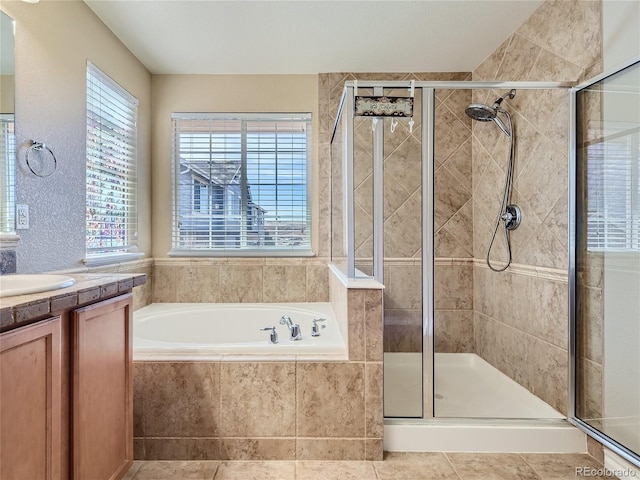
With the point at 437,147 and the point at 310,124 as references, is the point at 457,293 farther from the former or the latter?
the point at 310,124

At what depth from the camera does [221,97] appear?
9.71 ft

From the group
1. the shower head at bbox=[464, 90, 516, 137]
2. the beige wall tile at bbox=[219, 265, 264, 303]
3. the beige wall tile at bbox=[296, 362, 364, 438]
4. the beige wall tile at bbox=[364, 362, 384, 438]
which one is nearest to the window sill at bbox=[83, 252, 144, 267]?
the beige wall tile at bbox=[219, 265, 264, 303]

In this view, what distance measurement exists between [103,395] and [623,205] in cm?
228

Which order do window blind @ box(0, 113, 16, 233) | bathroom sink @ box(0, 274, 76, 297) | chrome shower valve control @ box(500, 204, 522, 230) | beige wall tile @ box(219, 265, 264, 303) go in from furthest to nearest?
beige wall tile @ box(219, 265, 264, 303) → chrome shower valve control @ box(500, 204, 522, 230) → window blind @ box(0, 113, 16, 233) → bathroom sink @ box(0, 274, 76, 297)

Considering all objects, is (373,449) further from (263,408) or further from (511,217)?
(511,217)

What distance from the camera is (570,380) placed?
182cm

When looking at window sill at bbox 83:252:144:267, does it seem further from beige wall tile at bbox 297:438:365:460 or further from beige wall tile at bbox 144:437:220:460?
beige wall tile at bbox 297:438:365:460

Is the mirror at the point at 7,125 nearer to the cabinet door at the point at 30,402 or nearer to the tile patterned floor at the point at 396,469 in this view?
the cabinet door at the point at 30,402

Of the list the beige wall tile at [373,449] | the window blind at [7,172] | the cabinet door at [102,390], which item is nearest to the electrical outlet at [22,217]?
the window blind at [7,172]

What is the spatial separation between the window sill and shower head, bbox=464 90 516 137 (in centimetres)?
252

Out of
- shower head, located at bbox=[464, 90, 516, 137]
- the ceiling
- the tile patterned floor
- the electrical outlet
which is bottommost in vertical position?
the tile patterned floor

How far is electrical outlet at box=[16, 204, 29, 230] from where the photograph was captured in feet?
5.16

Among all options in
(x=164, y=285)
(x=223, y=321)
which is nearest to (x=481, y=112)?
(x=223, y=321)

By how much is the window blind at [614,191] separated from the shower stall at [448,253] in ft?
0.50
